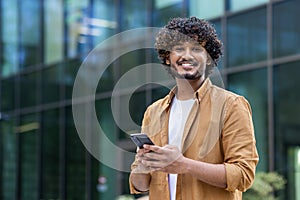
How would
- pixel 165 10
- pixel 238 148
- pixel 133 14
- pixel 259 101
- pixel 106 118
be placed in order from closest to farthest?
pixel 238 148, pixel 259 101, pixel 165 10, pixel 106 118, pixel 133 14

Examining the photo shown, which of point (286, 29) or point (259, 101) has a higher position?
point (286, 29)

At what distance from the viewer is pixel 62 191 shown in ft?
59.1

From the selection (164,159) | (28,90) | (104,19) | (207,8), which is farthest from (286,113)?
(28,90)

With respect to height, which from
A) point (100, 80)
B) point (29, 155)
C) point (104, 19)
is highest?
point (104, 19)

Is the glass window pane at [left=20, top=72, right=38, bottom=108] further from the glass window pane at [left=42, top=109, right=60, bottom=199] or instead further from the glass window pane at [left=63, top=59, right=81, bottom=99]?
the glass window pane at [left=63, top=59, right=81, bottom=99]

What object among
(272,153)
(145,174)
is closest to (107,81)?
(272,153)

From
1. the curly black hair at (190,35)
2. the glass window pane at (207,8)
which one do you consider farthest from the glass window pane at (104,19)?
the curly black hair at (190,35)

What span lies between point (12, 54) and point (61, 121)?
139 inches

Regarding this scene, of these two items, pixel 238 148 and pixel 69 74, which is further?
pixel 69 74

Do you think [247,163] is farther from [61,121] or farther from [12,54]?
[12,54]

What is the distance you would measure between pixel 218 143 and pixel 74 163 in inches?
589

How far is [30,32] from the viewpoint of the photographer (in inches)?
784

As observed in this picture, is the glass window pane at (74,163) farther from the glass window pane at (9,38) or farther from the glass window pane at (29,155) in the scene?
the glass window pane at (9,38)

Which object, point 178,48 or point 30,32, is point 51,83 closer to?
point 30,32
